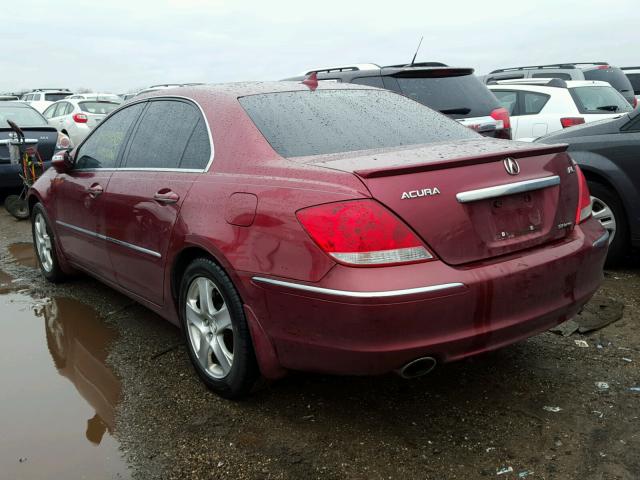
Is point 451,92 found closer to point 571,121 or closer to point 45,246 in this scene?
point 571,121

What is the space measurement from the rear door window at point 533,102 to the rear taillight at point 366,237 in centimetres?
708

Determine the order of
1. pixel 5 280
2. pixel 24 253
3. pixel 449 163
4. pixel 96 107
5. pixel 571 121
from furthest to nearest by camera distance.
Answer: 1. pixel 96 107
2. pixel 571 121
3. pixel 24 253
4. pixel 5 280
5. pixel 449 163

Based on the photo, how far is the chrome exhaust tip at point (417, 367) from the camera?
2.50 meters

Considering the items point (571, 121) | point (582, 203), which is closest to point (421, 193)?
point (582, 203)

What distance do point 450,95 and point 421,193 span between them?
4246 mm

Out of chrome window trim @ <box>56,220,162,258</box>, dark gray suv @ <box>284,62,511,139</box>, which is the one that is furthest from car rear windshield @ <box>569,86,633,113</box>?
chrome window trim @ <box>56,220,162,258</box>

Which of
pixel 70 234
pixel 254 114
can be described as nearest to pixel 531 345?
pixel 254 114

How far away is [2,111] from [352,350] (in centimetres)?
932

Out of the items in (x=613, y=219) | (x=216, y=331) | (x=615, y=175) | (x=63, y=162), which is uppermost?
(x=63, y=162)

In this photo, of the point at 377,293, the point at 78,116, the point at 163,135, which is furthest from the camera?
the point at 78,116

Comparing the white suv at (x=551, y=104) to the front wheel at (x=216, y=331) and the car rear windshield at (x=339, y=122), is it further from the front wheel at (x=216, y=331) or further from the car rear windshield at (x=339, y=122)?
the front wheel at (x=216, y=331)

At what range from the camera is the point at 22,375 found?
11.9ft

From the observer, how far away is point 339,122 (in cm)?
332

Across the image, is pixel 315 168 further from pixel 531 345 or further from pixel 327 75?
pixel 327 75
